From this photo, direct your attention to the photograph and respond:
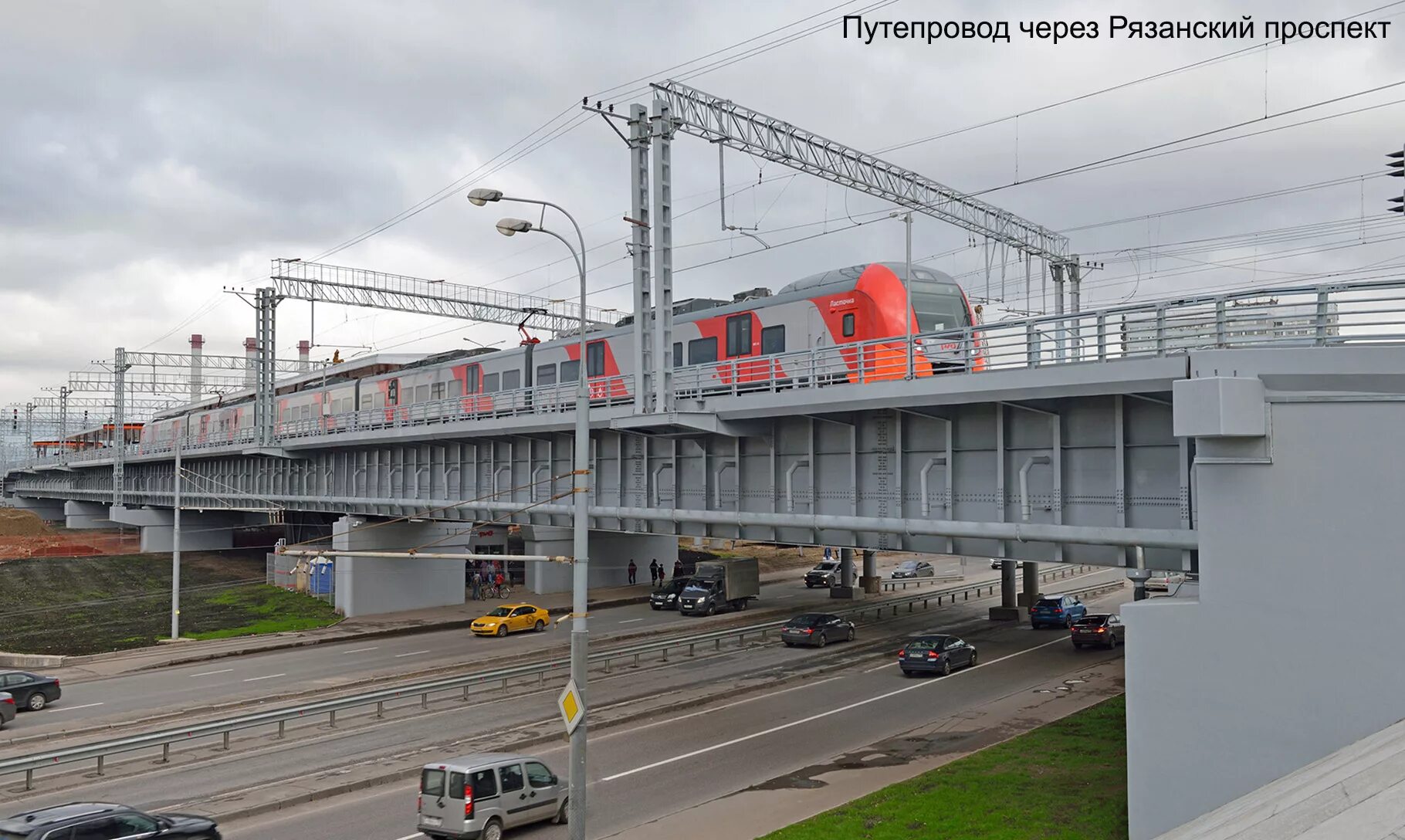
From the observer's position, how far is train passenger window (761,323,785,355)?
26.5 m

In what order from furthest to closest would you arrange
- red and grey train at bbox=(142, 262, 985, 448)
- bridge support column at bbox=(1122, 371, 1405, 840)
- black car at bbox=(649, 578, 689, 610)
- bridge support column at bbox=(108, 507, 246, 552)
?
bridge support column at bbox=(108, 507, 246, 552), black car at bbox=(649, 578, 689, 610), red and grey train at bbox=(142, 262, 985, 448), bridge support column at bbox=(1122, 371, 1405, 840)

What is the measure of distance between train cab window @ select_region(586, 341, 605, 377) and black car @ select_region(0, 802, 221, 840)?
2078cm

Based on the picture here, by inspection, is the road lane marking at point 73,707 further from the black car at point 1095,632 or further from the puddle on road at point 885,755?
the black car at point 1095,632

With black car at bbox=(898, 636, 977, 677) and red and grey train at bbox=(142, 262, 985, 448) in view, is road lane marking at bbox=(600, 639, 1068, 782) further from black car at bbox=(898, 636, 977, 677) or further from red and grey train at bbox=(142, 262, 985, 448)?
red and grey train at bbox=(142, 262, 985, 448)

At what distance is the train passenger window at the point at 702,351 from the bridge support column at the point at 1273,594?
16.7 m

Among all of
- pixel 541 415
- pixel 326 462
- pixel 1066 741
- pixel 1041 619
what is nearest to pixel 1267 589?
pixel 1066 741

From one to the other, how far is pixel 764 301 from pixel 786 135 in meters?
4.41

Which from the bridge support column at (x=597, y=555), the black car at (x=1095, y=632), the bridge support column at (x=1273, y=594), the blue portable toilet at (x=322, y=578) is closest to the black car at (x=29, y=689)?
the blue portable toilet at (x=322, y=578)

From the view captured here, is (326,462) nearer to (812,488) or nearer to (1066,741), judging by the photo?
(812,488)

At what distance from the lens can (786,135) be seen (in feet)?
86.5

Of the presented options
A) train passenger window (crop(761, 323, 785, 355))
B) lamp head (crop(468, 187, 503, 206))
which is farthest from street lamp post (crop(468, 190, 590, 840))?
train passenger window (crop(761, 323, 785, 355))

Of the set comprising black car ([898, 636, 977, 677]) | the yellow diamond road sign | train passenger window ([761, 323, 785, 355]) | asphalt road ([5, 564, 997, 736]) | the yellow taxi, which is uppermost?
train passenger window ([761, 323, 785, 355])

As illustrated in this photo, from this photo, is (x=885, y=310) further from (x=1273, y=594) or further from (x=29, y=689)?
(x=29, y=689)

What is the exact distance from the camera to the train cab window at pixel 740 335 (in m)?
27.5
